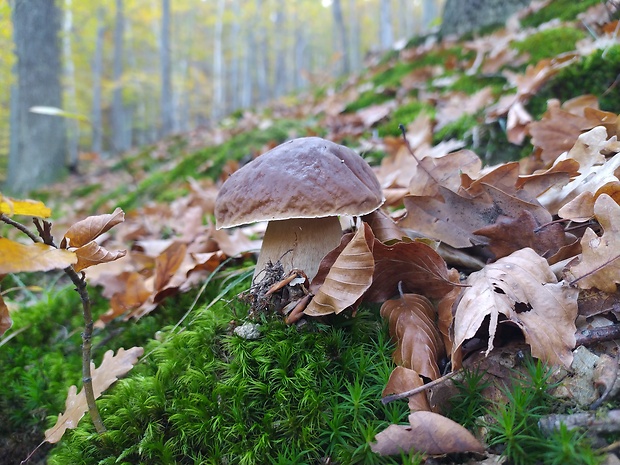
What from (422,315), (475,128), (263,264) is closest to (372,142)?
(475,128)

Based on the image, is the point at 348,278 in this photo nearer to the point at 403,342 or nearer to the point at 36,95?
the point at 403,342

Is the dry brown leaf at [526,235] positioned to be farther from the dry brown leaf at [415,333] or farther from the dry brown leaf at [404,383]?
the dry brown leaf at [404,383]

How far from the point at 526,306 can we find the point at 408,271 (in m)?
0.40

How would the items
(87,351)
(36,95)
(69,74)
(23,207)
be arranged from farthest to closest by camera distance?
(69,74) → (36,95) → (87,351) → (23,207)

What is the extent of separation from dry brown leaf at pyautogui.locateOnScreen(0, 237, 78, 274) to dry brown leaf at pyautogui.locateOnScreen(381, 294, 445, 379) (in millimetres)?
1026

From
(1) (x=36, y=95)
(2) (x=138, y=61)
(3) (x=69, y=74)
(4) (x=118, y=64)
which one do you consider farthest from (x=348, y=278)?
(2) (x=138, y=61)

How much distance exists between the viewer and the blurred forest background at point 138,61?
9.83 meters

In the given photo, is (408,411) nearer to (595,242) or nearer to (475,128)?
(595,242)

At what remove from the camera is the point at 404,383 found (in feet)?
4.00

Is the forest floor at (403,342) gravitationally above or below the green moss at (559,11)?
below

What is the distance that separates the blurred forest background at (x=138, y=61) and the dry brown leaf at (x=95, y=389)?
1703 millimetres

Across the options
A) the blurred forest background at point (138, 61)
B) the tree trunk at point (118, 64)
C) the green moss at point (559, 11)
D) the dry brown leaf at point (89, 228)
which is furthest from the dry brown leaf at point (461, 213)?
the tree trunk at point (118, 64)

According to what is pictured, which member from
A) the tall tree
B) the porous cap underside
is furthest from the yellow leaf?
the tall tree

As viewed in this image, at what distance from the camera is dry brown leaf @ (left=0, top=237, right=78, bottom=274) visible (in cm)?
97
